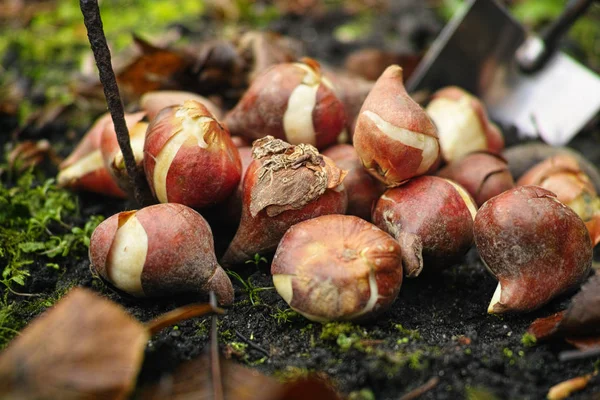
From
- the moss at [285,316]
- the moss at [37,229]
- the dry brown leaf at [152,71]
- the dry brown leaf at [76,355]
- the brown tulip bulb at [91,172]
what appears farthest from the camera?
the dry brown leaf at [152,71]

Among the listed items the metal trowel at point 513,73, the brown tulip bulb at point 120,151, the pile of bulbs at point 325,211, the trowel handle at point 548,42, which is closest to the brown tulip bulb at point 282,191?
the pile of bulbs at point 325,211

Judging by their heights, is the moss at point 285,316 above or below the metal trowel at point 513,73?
below

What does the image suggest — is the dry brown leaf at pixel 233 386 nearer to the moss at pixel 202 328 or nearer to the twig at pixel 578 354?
the moss at pixel 202 328

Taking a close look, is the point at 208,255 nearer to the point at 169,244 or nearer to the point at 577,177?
the point at 169,244

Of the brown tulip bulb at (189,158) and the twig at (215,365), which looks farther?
the brown tulip bulb at (189,158)

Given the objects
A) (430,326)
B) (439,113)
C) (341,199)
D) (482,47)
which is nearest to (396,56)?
(482,47)

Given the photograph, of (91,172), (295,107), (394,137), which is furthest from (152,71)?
(394,137)

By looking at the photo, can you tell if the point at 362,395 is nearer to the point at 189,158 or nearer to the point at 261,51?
the point at 189,158
